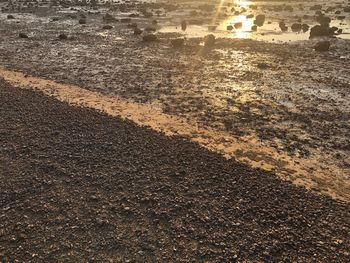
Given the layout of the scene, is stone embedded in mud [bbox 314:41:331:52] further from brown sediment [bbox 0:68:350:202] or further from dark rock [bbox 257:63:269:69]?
brown sediment [bbox 0:68:350:202]

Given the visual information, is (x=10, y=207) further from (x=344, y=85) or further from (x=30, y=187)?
(x=344, y=85)

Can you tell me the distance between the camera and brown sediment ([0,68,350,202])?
1209cm

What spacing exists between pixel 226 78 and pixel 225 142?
9352mm

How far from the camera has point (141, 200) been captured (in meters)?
10.7

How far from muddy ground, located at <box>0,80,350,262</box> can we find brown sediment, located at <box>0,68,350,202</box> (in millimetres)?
736

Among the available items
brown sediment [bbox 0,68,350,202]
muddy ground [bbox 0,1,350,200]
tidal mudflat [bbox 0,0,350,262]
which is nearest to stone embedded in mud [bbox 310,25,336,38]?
tidal mudflat [bbox 0,0,350,262]

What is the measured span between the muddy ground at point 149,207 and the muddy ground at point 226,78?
197 centimetres

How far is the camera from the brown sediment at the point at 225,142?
39.7 ft

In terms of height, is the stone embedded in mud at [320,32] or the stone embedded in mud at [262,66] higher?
the stone embedded in mud at [320,32]

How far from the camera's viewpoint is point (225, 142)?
577 inches

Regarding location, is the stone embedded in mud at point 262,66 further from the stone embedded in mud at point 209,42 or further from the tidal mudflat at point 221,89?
the stone embedded in mud at point 209,42

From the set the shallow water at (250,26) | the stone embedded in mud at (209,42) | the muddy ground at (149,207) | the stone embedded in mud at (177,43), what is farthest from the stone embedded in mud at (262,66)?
the muddy ground at (149,207)

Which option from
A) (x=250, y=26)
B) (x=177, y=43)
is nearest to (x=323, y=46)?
(x=177, y=43)

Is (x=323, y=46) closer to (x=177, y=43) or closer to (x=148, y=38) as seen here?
(x=177, y=43)
